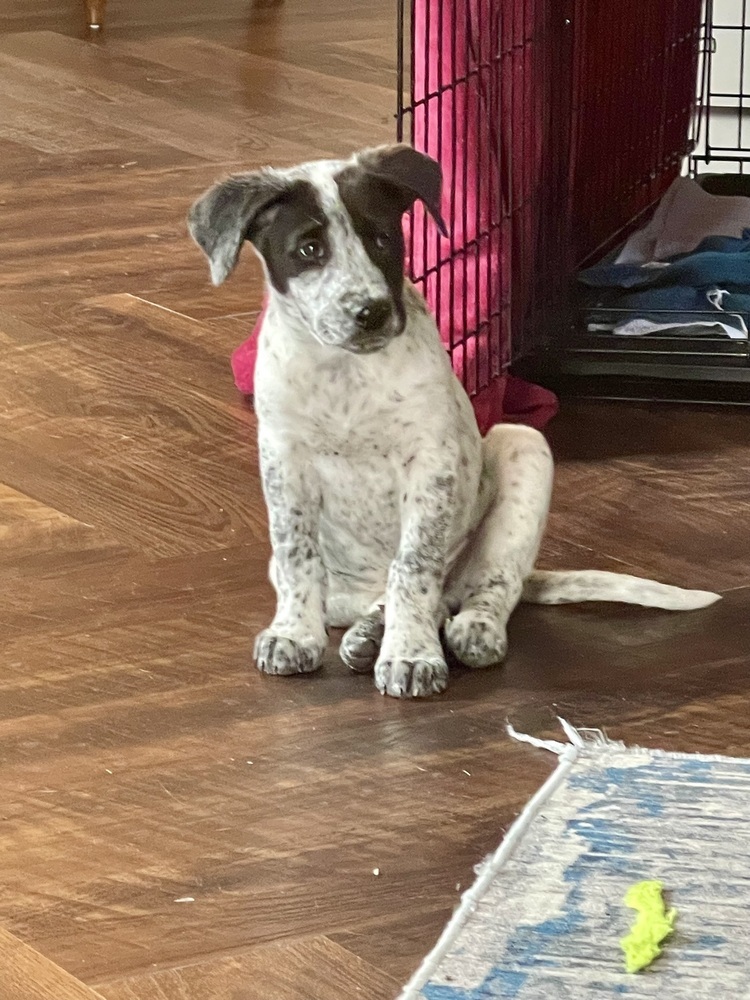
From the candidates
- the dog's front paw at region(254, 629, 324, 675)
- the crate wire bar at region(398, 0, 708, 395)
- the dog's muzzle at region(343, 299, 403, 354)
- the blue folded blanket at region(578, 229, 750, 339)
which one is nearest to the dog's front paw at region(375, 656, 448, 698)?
the dog's front paw at region(254, 629, 324, 675)

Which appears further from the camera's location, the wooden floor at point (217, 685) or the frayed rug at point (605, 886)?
the wooden floor at point (217, 685)

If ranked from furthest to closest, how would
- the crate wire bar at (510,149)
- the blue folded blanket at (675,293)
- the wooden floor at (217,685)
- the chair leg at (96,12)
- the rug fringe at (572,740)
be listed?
the chair leg at (96,12) → the blue folded blanket at (675,293) → the crate wire bar at (510,149) → the rug fringe at (572,740) → the wooden floor at (217,685)

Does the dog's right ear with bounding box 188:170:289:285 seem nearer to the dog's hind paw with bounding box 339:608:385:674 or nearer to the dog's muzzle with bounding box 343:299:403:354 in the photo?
the dog's muzzle with bounding box 343:299:403:354

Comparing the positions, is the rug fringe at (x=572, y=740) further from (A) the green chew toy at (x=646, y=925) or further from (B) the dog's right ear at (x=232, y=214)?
(B) the dog's right ear at (x=232, y=214)

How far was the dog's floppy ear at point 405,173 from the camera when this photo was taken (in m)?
2.15

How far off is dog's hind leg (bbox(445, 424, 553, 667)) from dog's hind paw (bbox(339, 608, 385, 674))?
0.10 metres

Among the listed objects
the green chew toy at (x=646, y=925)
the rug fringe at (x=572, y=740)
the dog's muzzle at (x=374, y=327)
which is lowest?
the rug fringe at (x=572, y=740)

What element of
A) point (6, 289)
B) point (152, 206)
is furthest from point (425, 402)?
point (152, 206)

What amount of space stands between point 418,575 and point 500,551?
182mm

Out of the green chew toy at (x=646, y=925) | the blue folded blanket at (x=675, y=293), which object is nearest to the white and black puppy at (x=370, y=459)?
the green chew toy at (x=646, y=925)

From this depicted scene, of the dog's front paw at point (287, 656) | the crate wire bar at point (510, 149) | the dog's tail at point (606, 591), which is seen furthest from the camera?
the crate wire bar at point (510, 149)

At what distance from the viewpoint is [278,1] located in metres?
7.61

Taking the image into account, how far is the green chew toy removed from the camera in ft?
5.32

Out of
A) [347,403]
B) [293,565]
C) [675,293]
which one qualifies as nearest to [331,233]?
[347,403]
